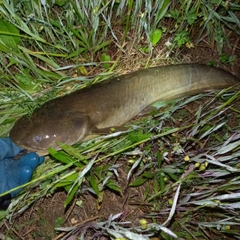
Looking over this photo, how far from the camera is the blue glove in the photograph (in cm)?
217

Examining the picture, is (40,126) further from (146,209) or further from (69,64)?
(146,209)

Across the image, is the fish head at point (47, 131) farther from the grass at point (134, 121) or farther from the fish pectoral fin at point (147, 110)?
the fish pectoral fin at point (147, 110)

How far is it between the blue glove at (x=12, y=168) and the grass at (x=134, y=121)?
0.08 meters

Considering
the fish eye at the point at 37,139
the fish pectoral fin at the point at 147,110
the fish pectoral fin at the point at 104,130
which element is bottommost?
the fish pectoral fin at the point at 147,110

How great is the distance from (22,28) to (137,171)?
4.25 ft

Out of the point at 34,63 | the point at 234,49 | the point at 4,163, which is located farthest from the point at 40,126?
the point at 234,49

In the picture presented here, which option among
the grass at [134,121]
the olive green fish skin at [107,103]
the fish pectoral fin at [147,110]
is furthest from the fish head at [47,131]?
the fish pectoral fin at [147,110]

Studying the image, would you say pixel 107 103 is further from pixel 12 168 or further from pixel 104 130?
pixel 12 168

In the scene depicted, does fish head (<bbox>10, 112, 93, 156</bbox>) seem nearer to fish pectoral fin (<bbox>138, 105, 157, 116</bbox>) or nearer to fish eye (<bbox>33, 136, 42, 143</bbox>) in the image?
fish eye (<bbox>33, 136, 42, 143</bbox>)

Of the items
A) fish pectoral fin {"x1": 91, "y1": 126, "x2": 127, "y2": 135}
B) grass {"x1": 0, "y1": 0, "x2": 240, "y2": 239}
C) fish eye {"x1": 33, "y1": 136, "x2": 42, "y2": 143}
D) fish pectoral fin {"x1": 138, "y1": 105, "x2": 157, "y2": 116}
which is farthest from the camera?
fish pectoral fin {"x1": 138, "y1": 105, "x2": 157, "y2": 116}

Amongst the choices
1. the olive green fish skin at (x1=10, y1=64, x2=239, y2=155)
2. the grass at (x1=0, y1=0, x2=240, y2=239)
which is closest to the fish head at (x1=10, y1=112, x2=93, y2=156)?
the olive green fish skin at (x1=10, y1=64, x2=239, y2=155)

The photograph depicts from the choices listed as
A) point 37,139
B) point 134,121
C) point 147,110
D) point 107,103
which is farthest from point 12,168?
point 147,110

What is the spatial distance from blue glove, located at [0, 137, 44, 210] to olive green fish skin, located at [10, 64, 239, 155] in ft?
0.18

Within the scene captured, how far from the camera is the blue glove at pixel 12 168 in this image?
217 cm
